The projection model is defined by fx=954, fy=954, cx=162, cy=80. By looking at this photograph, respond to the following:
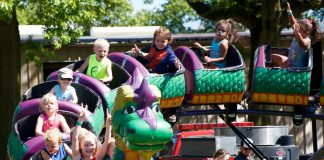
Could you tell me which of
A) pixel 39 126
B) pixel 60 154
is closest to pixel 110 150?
pixel 60 154

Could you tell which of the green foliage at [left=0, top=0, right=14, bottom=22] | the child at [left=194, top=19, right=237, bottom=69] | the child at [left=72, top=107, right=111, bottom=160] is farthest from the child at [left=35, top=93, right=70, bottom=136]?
the green foliage at [left=0, top=0, right=14, bottom=22]

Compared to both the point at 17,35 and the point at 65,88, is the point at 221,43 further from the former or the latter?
the point at 17,35

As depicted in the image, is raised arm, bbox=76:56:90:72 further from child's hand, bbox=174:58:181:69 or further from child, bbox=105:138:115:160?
child, bbox=105:138:115:160

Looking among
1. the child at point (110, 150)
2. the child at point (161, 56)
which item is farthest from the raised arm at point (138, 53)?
the child at point (110, 150)

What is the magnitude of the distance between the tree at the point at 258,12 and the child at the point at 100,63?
377 inches

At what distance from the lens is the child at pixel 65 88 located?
34.1 feet

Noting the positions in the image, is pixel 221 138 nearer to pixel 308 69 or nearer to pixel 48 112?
pixel 308 69

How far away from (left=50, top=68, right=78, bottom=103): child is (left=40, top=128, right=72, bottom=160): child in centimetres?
101

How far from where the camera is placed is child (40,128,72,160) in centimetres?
925

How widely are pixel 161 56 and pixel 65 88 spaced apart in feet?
4.63

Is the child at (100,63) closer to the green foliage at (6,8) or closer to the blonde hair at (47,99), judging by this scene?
the blonde hair at (47,99)

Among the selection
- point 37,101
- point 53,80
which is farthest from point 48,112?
point 53,80

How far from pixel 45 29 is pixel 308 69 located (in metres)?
7.24

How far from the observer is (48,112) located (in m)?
9.95
